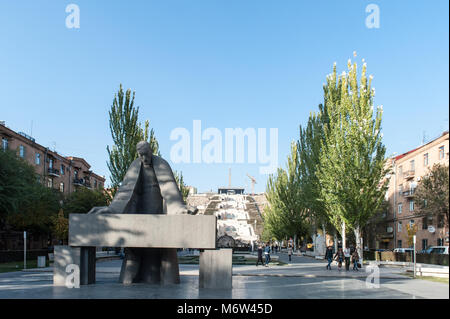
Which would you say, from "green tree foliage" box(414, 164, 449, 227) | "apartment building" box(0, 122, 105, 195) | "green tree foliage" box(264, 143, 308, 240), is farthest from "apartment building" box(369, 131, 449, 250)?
"apartment building" box(0, 122, 105, 195)

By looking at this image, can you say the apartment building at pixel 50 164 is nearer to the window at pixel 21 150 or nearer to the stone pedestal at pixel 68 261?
the window at pixel 21 150

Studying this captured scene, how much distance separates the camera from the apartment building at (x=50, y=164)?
1925 inches

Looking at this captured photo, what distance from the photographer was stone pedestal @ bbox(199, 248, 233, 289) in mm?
13148

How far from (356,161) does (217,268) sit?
67.1 feet

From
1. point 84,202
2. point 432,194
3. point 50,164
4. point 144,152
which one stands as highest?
point 50,164

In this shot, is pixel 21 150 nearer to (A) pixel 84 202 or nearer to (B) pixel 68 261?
(A) pixel 84 202

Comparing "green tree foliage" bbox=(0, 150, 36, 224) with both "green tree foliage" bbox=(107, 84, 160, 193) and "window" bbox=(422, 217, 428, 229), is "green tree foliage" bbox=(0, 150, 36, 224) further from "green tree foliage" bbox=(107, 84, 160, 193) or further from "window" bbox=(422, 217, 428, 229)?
"window" bbox=(422, 217, 428, 229)

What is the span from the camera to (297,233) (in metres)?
58.4

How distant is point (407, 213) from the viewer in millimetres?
55656

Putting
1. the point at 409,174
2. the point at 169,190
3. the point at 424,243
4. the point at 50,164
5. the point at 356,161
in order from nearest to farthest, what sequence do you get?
the point at 169,190 < the point at 356,161 < the point at 424,243 < the point at 409,174 < the point at 50,164

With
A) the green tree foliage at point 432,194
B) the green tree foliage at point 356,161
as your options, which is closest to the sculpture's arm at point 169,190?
the green tree foliage at point 356,161

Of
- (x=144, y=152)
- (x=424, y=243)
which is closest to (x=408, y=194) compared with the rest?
(x=424, y=243)
